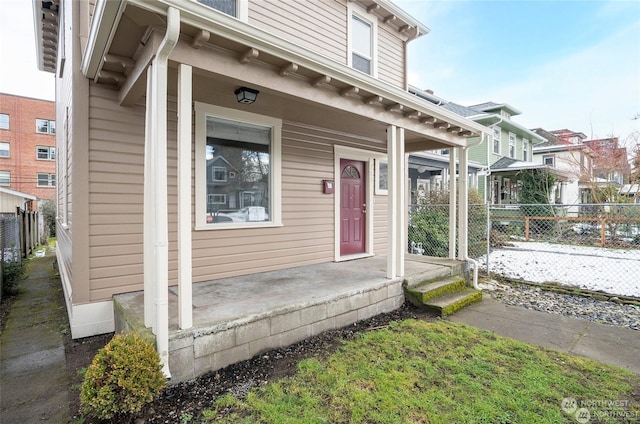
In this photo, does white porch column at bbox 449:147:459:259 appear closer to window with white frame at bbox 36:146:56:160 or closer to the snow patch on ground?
the snow patch on ground

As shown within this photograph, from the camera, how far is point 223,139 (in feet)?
14.8

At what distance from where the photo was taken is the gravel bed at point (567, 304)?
429 centimetres

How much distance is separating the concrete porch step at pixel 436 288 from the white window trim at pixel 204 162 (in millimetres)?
2335

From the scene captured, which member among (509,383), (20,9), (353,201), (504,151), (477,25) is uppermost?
(477,25)

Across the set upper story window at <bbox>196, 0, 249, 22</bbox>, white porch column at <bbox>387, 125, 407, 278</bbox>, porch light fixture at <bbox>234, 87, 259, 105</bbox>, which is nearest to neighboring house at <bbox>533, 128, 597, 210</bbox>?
white porch column at <bbox>387, 125, 407, 278</bbox>

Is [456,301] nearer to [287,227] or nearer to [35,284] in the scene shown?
[287,227]

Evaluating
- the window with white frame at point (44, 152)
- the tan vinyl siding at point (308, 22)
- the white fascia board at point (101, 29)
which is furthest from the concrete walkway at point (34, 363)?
the window with white frame at point (44, 152)

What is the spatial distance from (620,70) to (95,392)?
59.2 feet

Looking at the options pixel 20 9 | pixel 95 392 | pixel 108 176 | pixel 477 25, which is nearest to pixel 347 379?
pixel 95 392

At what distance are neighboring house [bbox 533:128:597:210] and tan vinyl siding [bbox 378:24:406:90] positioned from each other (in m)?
9.65

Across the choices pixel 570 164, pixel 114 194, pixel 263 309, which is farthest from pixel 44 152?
pixel 570 164

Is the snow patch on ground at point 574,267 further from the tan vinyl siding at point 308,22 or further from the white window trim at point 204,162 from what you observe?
the tan vinyl siding at point 308,22

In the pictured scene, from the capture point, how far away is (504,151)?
1636 cm

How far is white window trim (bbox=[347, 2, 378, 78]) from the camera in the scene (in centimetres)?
611
